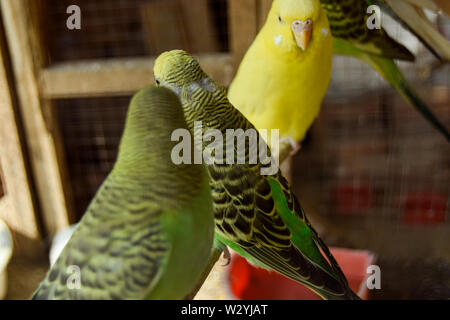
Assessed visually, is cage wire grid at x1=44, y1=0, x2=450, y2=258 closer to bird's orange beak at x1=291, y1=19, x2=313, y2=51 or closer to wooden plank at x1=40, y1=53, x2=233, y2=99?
wooden plank at x1=40, y1=53, x2=233, y2=99

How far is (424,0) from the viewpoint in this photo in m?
0.65

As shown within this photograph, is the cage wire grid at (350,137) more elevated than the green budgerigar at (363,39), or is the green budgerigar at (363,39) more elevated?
the green budgerigar at (363,39)

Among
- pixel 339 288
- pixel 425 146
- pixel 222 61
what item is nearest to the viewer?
pixel 339 288

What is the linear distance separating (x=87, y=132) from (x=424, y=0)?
148 cm

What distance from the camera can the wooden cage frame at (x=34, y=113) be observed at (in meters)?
0.53

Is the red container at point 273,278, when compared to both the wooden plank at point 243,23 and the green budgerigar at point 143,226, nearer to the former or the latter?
the wooden plank at point 243,23

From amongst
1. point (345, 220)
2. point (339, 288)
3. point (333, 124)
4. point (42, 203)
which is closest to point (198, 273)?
point (339, 288)

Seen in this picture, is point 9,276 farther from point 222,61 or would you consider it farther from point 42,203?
point 222,61

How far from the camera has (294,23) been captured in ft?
1.72

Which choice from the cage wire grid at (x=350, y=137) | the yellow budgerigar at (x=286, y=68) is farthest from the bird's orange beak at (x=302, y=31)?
the cage wire grid at (x=350, y=137)

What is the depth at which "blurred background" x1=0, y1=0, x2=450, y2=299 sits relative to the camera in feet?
1.87

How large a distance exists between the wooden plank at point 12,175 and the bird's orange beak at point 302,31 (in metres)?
0.36

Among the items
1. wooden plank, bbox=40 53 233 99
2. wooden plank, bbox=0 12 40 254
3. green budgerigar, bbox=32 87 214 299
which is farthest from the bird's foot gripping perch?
wooden plank, bbox=40 53 233 99

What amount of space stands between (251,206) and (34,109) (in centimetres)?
33
